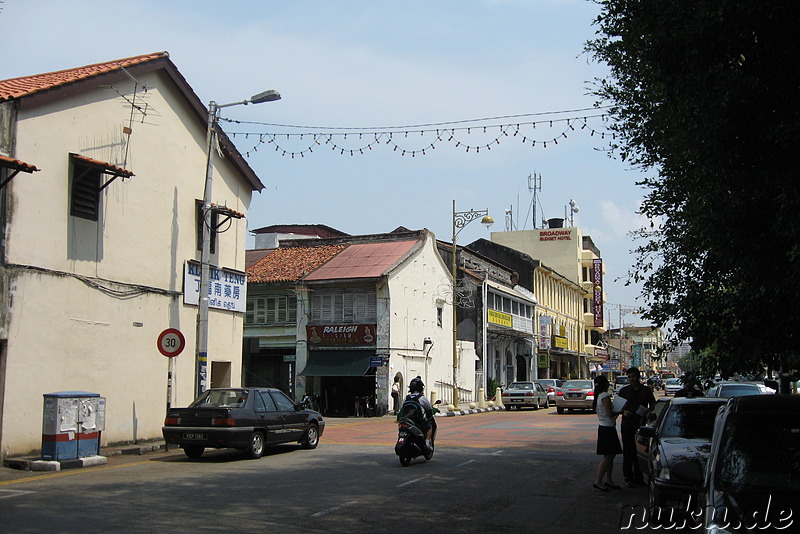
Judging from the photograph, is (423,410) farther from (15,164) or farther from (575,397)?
(575,397)

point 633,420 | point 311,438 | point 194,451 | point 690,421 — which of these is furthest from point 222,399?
point 690,421

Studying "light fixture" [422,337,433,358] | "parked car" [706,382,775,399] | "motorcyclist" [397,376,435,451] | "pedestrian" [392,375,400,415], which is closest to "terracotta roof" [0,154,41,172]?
"motorcyclist" [397,376,435,451]

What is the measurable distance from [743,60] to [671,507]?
195 inches

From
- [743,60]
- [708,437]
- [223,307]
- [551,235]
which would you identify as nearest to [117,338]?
[223,307]

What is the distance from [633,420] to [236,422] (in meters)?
7.78

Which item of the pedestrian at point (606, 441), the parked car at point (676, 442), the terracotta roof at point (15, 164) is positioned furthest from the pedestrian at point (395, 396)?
the parked car at point (676, 442)

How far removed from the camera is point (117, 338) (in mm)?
18391

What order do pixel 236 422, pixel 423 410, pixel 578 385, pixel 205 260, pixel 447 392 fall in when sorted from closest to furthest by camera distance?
pixel 423 410 → pixel 236 422 → pixel 205 260 → pixel 578 385 → pixel 447 392

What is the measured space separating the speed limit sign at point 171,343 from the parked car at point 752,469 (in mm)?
13414

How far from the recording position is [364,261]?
38625mm

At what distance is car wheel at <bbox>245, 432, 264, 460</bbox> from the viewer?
15.9m

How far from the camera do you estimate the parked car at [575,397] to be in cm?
3541

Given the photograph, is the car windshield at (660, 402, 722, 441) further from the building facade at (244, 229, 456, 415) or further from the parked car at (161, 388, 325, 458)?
the building facade at (244, 229, 456, 415)

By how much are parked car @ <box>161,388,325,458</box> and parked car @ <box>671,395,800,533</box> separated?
1093 centimetres
